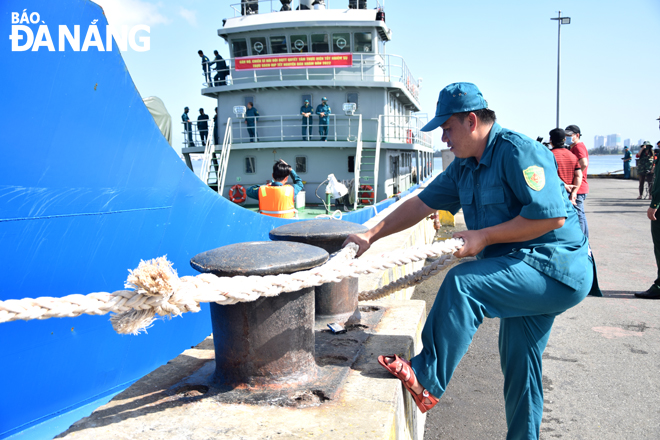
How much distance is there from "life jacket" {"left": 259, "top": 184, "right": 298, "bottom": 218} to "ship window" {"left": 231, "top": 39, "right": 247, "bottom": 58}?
9.79 meters

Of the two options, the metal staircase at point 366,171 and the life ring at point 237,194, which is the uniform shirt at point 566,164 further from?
the life ring at point 237,194

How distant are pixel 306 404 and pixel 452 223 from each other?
38.8ft

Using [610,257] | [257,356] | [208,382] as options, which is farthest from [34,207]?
[610,257]

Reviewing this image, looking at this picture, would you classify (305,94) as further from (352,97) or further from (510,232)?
(510,232)

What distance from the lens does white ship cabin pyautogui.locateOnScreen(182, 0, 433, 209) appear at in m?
13.9

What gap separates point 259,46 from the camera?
48.2 ft

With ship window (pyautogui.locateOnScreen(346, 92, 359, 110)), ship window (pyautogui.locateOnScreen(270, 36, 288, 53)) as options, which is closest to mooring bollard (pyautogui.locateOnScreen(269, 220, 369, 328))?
ship window (pyautogui.locateOnScreen(346, 92, 359, 110))

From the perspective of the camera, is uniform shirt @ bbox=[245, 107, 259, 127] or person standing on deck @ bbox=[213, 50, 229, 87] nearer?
uniform shirt @ bbox=[245, 107, 259, 127]

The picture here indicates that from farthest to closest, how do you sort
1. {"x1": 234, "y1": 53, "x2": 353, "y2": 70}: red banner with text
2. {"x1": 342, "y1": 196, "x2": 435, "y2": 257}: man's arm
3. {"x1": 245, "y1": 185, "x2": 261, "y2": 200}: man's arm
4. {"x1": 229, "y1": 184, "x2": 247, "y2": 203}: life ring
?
1. {"x1": 234, "y1": 53, "x2": 353, "y2": 70}: red banner with text
2. {"x1": 229, "y1": 184, "x2": 247, "y2": 203}: life ring
3. {"x1": 245, "y1": 185, "x2": 261, "y2": 200}: man's arm
4. {"x1": 342, "y1": 196, "x2": 435, "y2": 257}: man's arm

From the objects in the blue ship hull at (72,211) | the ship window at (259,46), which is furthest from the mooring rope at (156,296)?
the ship window at (259,46)

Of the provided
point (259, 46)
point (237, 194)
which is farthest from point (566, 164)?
point (259, 46)

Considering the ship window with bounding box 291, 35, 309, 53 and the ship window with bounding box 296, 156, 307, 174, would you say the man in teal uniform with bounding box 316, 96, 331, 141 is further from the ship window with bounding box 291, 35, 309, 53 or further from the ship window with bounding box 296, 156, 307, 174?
the ship window with bounding box 291, 35, 309, 53

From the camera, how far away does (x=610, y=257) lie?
8.60 m

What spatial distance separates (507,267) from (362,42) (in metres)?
13.7
